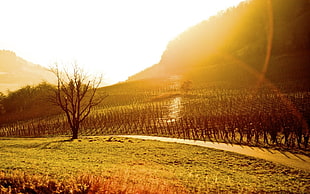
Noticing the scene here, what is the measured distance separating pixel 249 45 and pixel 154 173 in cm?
11813

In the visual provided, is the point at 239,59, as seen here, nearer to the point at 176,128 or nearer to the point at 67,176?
the point at 176,128

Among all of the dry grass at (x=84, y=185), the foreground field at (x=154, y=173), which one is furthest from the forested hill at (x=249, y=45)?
the dry grass at (x=84, y=185)

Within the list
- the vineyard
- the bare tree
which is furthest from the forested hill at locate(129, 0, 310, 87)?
the bare tree

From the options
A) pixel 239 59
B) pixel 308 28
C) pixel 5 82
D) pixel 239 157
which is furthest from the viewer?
pixel 5 82

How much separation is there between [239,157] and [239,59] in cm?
10137

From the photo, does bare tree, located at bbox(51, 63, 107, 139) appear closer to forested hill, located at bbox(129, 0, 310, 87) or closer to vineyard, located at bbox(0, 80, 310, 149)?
vineyard, located at bbox(0, 80, 310, 149)

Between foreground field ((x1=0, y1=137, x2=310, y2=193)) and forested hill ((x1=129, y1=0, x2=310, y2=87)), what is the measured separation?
66.3m

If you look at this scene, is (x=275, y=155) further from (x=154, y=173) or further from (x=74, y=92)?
(x=74, y=92)

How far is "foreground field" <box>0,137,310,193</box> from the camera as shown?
1270 centimetres

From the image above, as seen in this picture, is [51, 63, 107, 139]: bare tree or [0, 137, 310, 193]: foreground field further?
[51, 63, 107, 139]: bare tree

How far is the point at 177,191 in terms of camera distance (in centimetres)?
1309

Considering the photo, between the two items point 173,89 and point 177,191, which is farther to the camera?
point 173,89

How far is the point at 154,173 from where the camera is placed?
1656 cm

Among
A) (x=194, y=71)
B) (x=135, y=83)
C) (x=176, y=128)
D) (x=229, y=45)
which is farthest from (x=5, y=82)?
(x=176, y=128)
